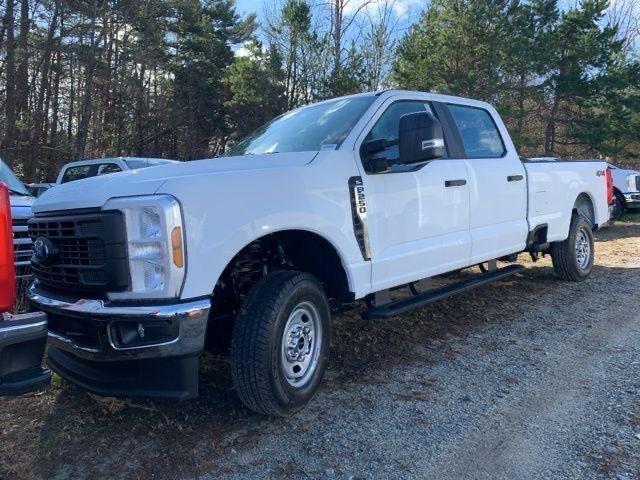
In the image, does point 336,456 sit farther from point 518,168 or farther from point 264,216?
point 518,168

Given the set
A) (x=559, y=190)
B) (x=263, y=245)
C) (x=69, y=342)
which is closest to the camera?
(x=69, y=342)

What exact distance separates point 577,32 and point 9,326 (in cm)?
2188

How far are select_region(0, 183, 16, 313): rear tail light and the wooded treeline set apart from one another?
58.3ft

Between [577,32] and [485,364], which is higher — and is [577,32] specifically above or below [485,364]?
above

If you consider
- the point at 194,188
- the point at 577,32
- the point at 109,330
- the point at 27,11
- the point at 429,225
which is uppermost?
the point at 27,11

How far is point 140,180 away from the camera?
117 inches

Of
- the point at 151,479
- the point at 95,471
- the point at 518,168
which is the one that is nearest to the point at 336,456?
the point at 151,479

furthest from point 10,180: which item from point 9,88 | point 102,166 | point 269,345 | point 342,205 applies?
point 9,88

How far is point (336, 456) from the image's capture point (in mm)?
2893

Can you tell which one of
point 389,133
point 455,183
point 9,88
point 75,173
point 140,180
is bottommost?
point 455,183

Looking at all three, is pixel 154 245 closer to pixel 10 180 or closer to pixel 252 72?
pixel 10 180

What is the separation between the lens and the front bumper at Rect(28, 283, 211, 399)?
2.71 metres

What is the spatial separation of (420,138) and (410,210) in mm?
675

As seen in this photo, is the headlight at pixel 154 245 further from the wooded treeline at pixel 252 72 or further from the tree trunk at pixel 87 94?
the tree trunk at pixel 87 94
